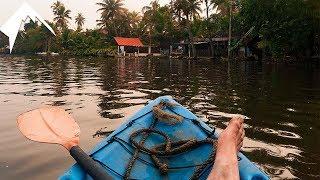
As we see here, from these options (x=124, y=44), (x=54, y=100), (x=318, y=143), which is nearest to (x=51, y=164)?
(x=318, y=143)

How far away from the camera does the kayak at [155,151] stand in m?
3.39

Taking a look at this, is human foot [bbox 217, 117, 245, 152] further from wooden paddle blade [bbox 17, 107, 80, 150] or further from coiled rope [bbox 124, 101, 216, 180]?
wooden paddle blade [bbox 17, 107, 80, 150]

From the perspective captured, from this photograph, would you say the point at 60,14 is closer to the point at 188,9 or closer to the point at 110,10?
the point at 110,10

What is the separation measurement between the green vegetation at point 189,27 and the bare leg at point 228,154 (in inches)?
952

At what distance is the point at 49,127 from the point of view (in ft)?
12.6

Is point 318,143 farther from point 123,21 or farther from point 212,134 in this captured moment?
point 123,21

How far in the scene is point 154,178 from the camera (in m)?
3.58

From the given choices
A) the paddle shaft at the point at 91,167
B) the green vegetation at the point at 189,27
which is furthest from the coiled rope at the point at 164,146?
the green vegetation at the point at 189,27

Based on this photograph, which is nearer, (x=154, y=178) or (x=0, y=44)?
(x=154, y=178)

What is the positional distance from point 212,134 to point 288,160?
1.58 meters

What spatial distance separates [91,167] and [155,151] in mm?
915

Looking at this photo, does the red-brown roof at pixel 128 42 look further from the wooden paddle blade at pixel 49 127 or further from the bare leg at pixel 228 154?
the bare leg at pixel 228 154

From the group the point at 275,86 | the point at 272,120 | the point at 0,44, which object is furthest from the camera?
the point at 0,44

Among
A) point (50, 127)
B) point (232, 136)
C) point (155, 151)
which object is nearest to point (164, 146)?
point (155, 151)
